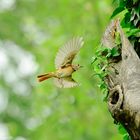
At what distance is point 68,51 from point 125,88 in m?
0.57

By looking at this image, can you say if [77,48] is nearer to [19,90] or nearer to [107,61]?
[107,61]

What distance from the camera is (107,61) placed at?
3840mm

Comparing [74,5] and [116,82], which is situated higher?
[74,5]

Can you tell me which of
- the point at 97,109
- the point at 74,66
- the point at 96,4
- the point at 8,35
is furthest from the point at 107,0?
the point at 74,66

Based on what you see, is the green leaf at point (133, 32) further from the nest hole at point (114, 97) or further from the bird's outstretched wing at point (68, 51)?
the nest hole at point (114, 97)

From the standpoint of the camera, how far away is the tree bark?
11.1 feet

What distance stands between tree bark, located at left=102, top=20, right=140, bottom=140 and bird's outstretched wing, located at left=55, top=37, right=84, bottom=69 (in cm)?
17

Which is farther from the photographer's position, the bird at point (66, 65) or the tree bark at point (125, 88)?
the bird at point (66, 65)

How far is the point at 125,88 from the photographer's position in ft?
11.5

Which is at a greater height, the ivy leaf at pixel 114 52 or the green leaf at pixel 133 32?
the green leaf at pixel 133 32

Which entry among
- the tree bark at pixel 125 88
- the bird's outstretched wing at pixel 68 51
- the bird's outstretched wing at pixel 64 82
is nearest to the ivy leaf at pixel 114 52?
the tree bark at pixel 125 88

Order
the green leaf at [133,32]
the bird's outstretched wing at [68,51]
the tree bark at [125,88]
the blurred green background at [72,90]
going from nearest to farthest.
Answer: the tree bark at [125,88] → the green leaf at [133,32] → the bird's outstretched wing at [68,51] → the blurred green background at [72,90]

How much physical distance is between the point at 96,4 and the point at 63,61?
6686 millimetres

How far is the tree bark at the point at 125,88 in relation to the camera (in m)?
3.38
